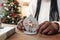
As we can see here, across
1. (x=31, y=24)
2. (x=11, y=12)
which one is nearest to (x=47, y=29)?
(x=31, y=24)

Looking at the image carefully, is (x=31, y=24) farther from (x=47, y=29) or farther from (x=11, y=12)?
(x=11, y=12)

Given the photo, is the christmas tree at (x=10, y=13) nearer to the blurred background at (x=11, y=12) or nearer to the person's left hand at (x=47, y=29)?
the blurred background at (x=11, y=12)

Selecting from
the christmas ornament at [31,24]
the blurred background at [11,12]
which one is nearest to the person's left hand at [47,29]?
the christmas ornament at [31,24]

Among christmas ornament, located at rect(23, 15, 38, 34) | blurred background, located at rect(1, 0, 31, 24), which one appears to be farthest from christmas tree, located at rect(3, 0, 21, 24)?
christmas ornament, located at rect(23, 15, 38, 34)

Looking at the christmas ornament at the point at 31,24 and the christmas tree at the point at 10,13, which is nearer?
the christmas ornament at the point at 31,24

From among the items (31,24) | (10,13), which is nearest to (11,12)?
(10,13)

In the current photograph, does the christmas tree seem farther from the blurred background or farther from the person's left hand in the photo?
the person's left hand

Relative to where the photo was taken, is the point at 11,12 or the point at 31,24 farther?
the point at 11,12

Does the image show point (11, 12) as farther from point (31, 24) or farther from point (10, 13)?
point (31, 24)

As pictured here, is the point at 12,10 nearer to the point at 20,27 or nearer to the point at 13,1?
the point at 13,1

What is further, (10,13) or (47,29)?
(10,13)

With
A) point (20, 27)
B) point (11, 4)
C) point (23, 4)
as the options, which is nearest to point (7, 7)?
point (11, 4)

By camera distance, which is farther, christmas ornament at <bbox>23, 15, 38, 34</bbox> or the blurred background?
the blurred background

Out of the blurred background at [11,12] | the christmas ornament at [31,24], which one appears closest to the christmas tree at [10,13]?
the blurred background at [11,12]
